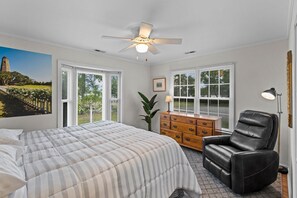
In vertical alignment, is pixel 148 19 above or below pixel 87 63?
above

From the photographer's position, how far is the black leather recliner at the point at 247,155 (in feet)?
6.37

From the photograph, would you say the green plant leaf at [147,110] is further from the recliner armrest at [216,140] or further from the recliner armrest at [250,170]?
the recliner armrest at [250,170]

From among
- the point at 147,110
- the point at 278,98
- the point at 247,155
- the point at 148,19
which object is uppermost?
the point at 148,19

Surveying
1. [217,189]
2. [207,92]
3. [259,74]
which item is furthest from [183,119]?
[259,74]

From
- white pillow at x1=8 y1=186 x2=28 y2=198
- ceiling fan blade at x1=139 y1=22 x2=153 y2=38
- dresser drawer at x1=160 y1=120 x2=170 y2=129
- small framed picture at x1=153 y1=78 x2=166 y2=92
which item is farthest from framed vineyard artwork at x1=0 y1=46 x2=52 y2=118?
small framed picture at x1=153 y1=78 x2=166 y2=92

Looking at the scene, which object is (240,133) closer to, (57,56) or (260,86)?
(260,86)

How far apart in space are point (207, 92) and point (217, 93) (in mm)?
253

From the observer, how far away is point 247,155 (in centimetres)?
195

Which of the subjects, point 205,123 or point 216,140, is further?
point 205,123

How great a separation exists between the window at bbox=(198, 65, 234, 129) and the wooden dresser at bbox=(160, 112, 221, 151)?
1.05ft

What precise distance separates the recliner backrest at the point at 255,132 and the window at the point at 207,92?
779 millimetres

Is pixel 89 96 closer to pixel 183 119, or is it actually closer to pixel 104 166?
pixel 183 119

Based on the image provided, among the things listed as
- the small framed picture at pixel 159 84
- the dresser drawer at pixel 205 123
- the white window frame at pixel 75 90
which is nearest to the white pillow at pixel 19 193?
the white window frame at pixel 75 90

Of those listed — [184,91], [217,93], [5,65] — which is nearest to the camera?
[5,65]
